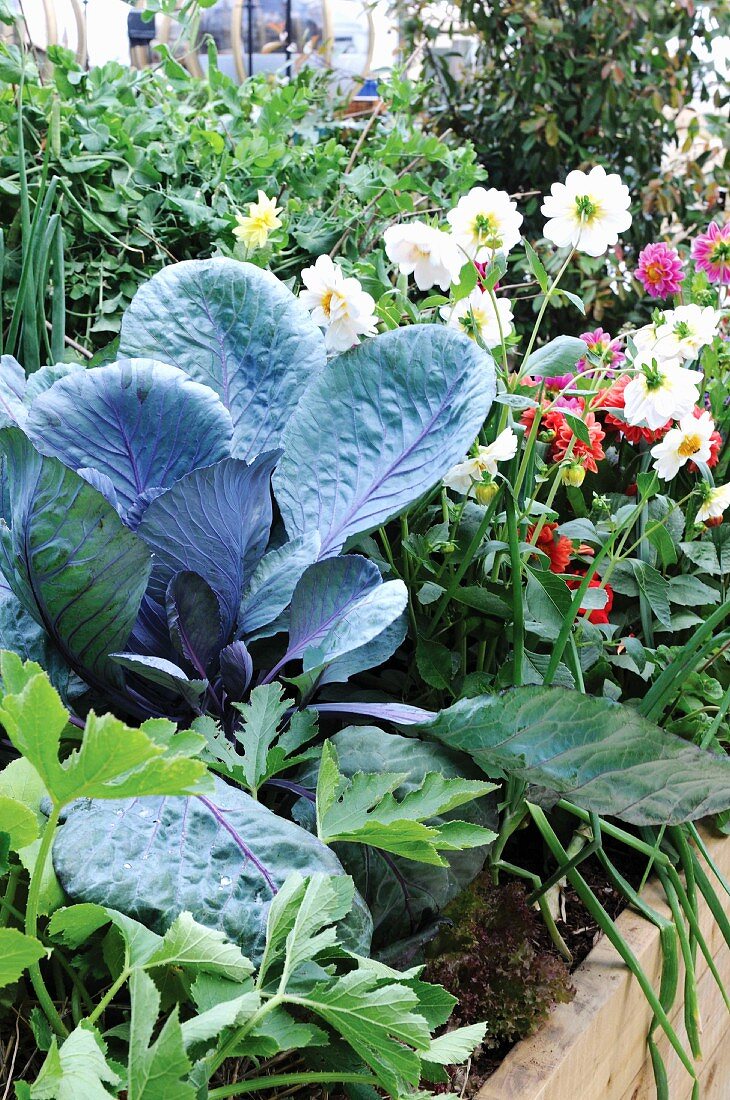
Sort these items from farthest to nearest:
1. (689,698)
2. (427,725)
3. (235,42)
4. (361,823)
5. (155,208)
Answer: (235,42), (155,208), (689,698), (427,725), (361,823)

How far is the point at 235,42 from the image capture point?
354 centimetres

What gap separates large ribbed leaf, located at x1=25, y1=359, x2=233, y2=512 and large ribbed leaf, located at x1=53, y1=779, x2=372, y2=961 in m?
0.27

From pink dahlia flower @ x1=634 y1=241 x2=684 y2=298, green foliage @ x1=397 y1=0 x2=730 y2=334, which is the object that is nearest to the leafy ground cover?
pink dahlia flower @ x1=634 y1=241 x2=684 y2=298

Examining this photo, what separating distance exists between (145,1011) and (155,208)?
1.22 meters

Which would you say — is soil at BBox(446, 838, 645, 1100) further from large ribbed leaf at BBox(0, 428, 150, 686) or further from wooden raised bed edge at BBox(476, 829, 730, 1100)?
large ribbed leaf at BBox(0, 428, 150, 686)

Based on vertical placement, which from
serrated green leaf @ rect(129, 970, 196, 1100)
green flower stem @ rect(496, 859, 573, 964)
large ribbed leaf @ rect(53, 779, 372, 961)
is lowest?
green flower stem @ rect(496, 859, 573, 964)

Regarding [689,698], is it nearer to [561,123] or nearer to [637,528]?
[637,528]

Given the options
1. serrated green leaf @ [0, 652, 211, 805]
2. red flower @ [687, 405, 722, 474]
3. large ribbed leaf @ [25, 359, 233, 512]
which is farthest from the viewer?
red flower @ [687, 405, 722, 474]

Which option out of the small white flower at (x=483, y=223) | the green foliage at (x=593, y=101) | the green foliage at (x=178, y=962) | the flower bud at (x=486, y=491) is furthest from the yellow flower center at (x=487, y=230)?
the green foliage at (x=593, y=101)

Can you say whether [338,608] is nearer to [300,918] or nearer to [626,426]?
[300,918]

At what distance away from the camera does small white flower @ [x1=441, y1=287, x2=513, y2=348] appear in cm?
89

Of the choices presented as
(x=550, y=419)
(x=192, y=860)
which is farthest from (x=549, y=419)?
(x=192, y=860)

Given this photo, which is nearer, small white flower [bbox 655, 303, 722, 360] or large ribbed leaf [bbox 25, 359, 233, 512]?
large ribbed leaf [bbox 25, 359, 233, 512]

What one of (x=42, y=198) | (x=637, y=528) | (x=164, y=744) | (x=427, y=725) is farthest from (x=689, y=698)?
(x=42, y=198)
